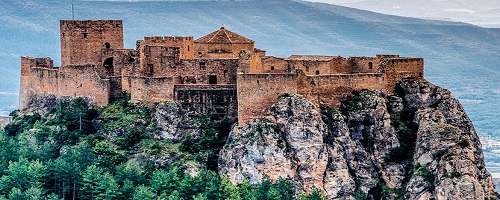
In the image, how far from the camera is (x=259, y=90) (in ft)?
259

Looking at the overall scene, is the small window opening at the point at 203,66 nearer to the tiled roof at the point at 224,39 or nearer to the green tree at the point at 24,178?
the tiled roof at the point at 224,39

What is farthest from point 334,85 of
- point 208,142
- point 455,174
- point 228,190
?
point 228,190

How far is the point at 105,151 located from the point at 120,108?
14.2 ft

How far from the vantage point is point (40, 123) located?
8825 centimetres

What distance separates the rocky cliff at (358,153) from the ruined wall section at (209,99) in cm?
296

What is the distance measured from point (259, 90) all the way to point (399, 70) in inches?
472

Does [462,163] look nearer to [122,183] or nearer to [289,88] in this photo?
[289,88]

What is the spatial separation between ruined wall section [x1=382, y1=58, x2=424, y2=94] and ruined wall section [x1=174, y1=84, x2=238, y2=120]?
1156 cm

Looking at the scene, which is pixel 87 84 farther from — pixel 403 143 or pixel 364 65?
pixel 403 143

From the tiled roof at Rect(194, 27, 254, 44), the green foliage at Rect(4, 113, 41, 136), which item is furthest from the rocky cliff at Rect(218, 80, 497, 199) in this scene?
the green foliage at Rect(4, 113, 41, 136)

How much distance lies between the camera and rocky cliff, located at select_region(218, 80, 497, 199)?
254 ft

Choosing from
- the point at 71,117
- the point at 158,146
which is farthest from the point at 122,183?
the point at 71,117

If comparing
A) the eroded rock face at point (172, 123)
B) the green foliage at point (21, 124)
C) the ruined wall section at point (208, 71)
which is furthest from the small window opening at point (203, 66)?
the green foliage at point (21, 124)

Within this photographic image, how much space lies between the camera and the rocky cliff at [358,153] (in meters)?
77.3
